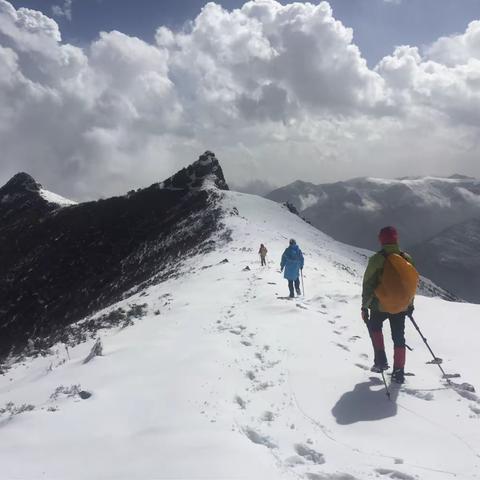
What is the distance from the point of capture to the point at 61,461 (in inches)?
233

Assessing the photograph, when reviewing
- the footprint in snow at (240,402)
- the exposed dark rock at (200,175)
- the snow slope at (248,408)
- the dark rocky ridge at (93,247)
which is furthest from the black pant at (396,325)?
the exposed dark rock at (200,175)

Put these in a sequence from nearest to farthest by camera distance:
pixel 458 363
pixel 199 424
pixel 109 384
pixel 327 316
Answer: pixel 199 424, pixel 109 384, pixel 458 363, pixel 327 316

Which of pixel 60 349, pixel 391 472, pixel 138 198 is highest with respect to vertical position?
pixel 138 198

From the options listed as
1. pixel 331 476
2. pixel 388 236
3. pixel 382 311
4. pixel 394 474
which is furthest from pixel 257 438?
pixel 388 236

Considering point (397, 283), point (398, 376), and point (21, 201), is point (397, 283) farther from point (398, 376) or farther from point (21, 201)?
point (21, 201)

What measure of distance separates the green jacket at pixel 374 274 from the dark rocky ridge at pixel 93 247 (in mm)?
26907

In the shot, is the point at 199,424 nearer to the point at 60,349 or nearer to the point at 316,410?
the point at 316,410

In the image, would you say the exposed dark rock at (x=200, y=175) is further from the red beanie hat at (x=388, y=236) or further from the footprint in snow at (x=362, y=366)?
the red beanie hat at (x=388, y=236)

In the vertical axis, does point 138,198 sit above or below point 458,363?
above

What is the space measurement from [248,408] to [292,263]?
38.6 ft

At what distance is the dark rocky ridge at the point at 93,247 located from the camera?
46.2 metres

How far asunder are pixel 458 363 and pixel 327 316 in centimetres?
503

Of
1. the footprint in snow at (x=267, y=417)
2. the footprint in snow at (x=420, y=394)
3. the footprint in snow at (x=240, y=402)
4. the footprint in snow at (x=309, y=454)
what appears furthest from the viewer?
the footprint in snow at (x=420, y=394)

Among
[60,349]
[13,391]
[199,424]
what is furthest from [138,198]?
[199,424]
